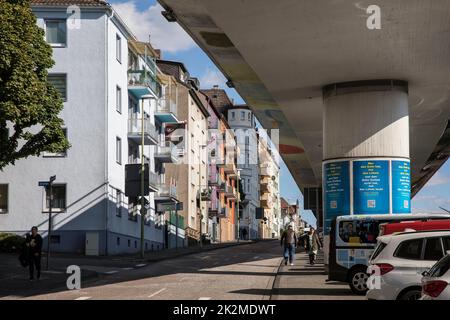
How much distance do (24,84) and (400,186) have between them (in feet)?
39.7

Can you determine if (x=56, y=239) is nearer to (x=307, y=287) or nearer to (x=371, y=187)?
(x=371, y=187)

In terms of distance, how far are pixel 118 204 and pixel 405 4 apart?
3144cm

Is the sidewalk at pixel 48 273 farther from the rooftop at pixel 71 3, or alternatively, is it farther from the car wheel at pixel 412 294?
the rooftop at pixel 71 3

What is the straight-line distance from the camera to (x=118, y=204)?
155 ft

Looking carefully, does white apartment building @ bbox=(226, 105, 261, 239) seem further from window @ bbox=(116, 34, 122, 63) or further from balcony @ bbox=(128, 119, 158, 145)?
window @ bbox=(116, 34, 122, 63)

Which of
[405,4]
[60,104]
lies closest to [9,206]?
[60,104]

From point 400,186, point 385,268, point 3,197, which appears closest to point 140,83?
point 3,197

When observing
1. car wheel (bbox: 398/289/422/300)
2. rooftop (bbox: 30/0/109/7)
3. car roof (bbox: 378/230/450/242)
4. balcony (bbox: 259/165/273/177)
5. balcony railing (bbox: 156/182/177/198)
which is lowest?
car wheel (bbox: 398/289/422/300)

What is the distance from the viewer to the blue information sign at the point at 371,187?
25312 millimetres

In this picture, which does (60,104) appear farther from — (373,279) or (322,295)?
(373,279)

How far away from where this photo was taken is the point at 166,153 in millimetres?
59750

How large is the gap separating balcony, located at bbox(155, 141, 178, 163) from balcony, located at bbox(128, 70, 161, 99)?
307 inches

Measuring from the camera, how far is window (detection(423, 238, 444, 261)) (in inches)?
547

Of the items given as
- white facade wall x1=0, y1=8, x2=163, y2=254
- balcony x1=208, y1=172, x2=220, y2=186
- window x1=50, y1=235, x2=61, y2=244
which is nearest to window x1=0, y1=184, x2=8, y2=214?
white facade wall x1=0, y1=8, x2=163, y2=254
